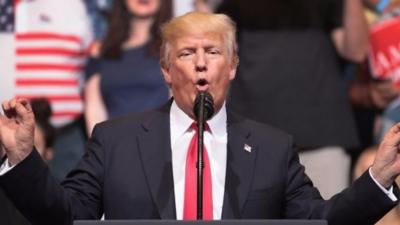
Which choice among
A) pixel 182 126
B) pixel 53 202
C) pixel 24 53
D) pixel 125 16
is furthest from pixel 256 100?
pixel 53 202

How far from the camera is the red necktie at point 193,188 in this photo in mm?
4250

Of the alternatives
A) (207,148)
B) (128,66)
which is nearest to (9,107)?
(207,148)

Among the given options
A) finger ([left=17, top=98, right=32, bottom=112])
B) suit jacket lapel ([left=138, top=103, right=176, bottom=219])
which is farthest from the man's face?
finger ([left=17, top=98, right=32, bottom=112])

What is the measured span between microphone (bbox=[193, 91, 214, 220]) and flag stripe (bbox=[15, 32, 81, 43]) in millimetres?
2804

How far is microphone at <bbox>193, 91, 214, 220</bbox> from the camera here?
3.95 m

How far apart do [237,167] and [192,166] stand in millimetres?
156

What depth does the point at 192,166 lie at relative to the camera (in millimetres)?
4328

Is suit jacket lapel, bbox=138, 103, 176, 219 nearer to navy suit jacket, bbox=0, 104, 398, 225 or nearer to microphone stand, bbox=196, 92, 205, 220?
navy suit jacket, bbox=0, 104, 398, 225

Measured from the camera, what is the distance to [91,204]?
14.1 ft

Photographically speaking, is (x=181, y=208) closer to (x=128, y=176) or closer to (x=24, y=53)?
(x=128, y=176)

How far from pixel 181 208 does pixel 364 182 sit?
24.4 inches

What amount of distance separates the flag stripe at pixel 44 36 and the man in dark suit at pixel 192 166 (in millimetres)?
2422

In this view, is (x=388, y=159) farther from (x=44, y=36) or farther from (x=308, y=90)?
(x=44, y=36)

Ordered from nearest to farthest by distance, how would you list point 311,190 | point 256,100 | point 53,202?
point 53,202
point 311,190
point 256,100
